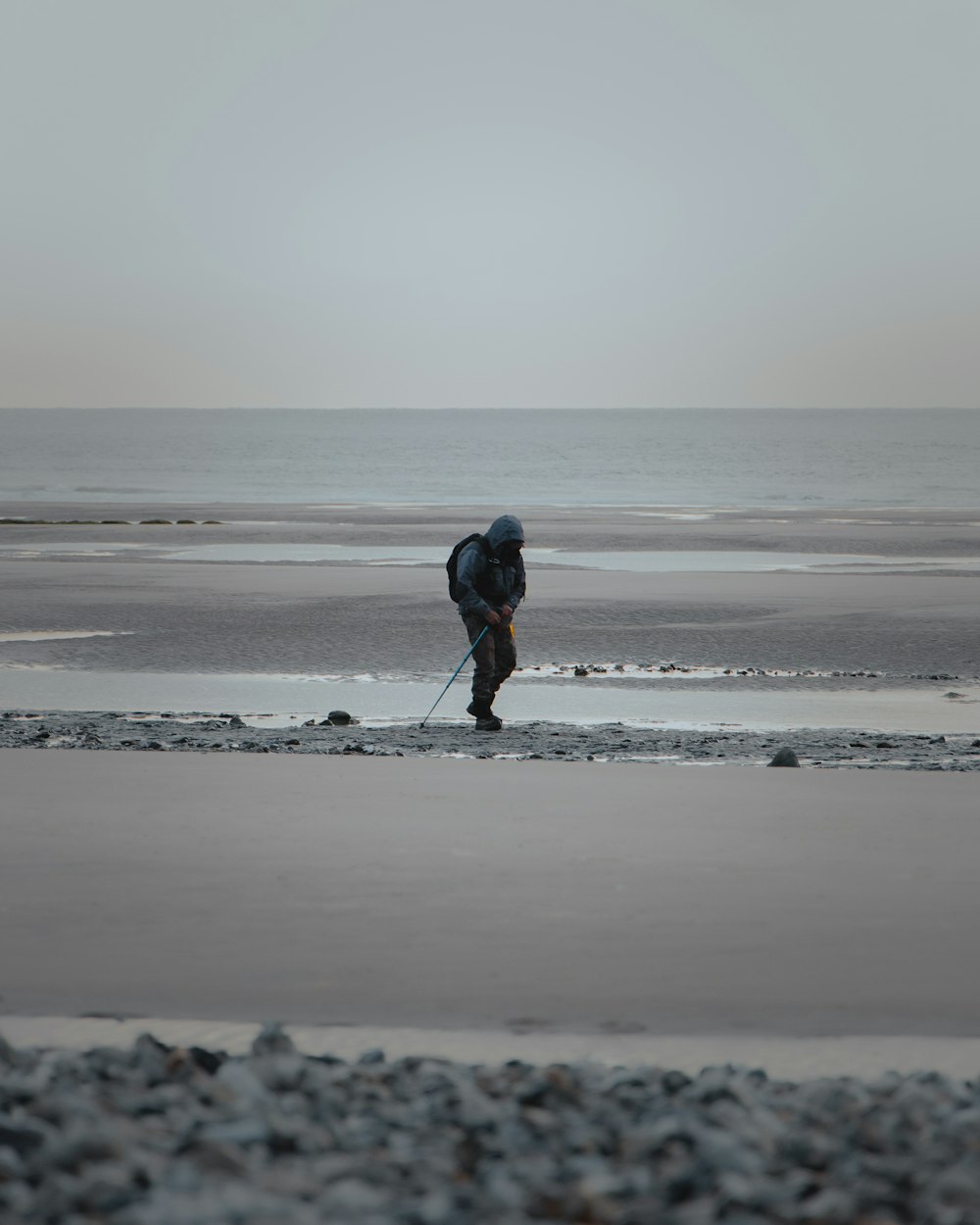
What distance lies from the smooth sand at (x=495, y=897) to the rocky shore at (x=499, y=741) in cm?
125

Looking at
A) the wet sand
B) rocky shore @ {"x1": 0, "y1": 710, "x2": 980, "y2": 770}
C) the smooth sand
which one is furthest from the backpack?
the wet sand

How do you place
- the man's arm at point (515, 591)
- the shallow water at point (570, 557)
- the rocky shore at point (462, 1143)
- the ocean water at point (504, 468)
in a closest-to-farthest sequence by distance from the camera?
the rocky shore at point (462, 1143) < the man's arm at point (515, 591) < the shallow water at point (570, 557) < the ocean water at point (504, 468)

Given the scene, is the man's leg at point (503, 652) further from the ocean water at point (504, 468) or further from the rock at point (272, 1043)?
the ocean water at point (504, 468)

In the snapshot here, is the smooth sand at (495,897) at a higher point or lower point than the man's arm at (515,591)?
lower

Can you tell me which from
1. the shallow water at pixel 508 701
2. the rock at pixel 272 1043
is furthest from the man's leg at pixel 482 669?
the rock at pixel 272 1043

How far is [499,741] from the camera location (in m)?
10.2

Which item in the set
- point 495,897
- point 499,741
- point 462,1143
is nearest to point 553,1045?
point 462,1143

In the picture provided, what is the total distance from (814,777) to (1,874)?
4.35 meters

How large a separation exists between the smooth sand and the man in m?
2.53

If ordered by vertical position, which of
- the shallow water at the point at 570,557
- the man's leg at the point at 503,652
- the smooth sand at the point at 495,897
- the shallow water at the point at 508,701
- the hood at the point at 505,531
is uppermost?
the shallow water at the point at 570,557

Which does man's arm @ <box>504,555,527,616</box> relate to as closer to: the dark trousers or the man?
the man

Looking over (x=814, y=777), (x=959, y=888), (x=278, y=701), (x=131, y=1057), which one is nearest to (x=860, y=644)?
(x=278, y=701)

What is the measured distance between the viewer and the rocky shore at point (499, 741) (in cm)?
957

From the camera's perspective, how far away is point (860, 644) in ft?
52.0
